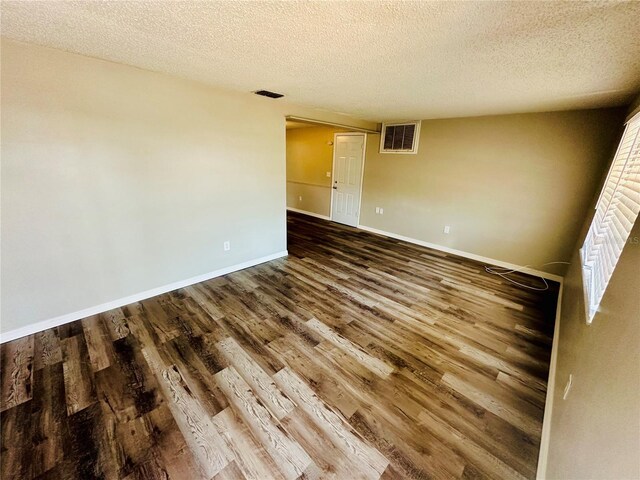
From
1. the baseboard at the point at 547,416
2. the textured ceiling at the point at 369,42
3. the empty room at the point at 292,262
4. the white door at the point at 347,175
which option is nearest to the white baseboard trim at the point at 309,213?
the white door at the point at 347,175

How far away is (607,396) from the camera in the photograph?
2.86ft

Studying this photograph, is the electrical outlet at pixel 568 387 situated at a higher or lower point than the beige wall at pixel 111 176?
lower

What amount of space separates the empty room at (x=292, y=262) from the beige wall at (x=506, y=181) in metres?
0.03

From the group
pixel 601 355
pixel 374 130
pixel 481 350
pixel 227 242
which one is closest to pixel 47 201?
pixel 227 242

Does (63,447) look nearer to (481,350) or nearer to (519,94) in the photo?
(481,350)

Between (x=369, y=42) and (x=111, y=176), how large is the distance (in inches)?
95.4

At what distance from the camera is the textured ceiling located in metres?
1.25

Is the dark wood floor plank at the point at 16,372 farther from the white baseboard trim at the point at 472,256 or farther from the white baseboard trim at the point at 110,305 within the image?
the white baseboard trim at the point at 472,256

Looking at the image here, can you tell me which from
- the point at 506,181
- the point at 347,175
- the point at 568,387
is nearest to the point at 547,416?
the point at 568,387

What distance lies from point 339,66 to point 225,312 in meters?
2.42

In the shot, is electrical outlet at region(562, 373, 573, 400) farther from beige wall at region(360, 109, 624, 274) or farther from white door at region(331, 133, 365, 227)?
white door at region(331, 133, 365, 227)

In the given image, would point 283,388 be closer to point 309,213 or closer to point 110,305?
point 110,305

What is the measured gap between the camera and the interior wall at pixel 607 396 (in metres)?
0.71

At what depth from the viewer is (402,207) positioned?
16.4 ft
